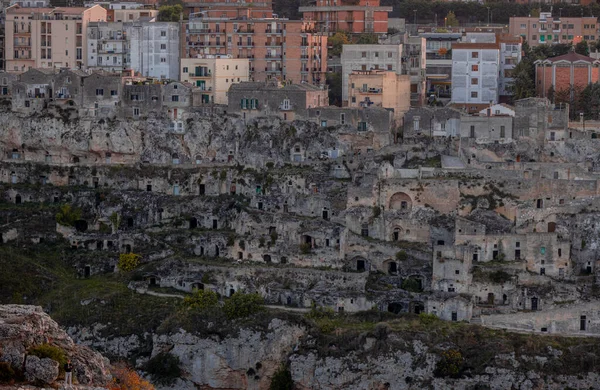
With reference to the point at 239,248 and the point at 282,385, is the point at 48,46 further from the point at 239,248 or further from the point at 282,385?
the point at 282,385

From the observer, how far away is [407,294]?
71.0m

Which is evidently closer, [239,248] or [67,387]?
[67,387]

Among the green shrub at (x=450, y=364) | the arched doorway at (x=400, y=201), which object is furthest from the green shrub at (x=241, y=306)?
the arched doorway at (x=400, y=201)

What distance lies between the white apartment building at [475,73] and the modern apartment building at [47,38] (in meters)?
19.3

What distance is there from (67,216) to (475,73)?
73.1 ft

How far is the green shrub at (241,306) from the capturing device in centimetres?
7025

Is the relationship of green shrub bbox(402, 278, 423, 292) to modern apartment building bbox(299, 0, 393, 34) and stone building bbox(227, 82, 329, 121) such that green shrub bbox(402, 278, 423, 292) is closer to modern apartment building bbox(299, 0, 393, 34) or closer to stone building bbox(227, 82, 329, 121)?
stone building bbox(227, 82, 329, 121)

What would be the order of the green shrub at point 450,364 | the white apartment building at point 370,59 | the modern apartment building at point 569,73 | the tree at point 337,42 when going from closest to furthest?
1. the green shrub at point 450,364
2. the modern apartment building at point 569,73
3. the white apartment building at point 370,59
4. the tree at point 337,42

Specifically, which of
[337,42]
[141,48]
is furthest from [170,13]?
[337,42]

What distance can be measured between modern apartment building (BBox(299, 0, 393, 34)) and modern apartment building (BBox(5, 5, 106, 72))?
45.4 ft

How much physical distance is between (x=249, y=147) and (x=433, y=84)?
1490 cm

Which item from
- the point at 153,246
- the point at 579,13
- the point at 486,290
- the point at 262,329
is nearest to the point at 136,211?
the point at 153,246

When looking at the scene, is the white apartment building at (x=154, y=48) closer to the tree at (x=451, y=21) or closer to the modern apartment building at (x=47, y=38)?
the modern apartment building at (x=47, y=38)

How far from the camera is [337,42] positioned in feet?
313
